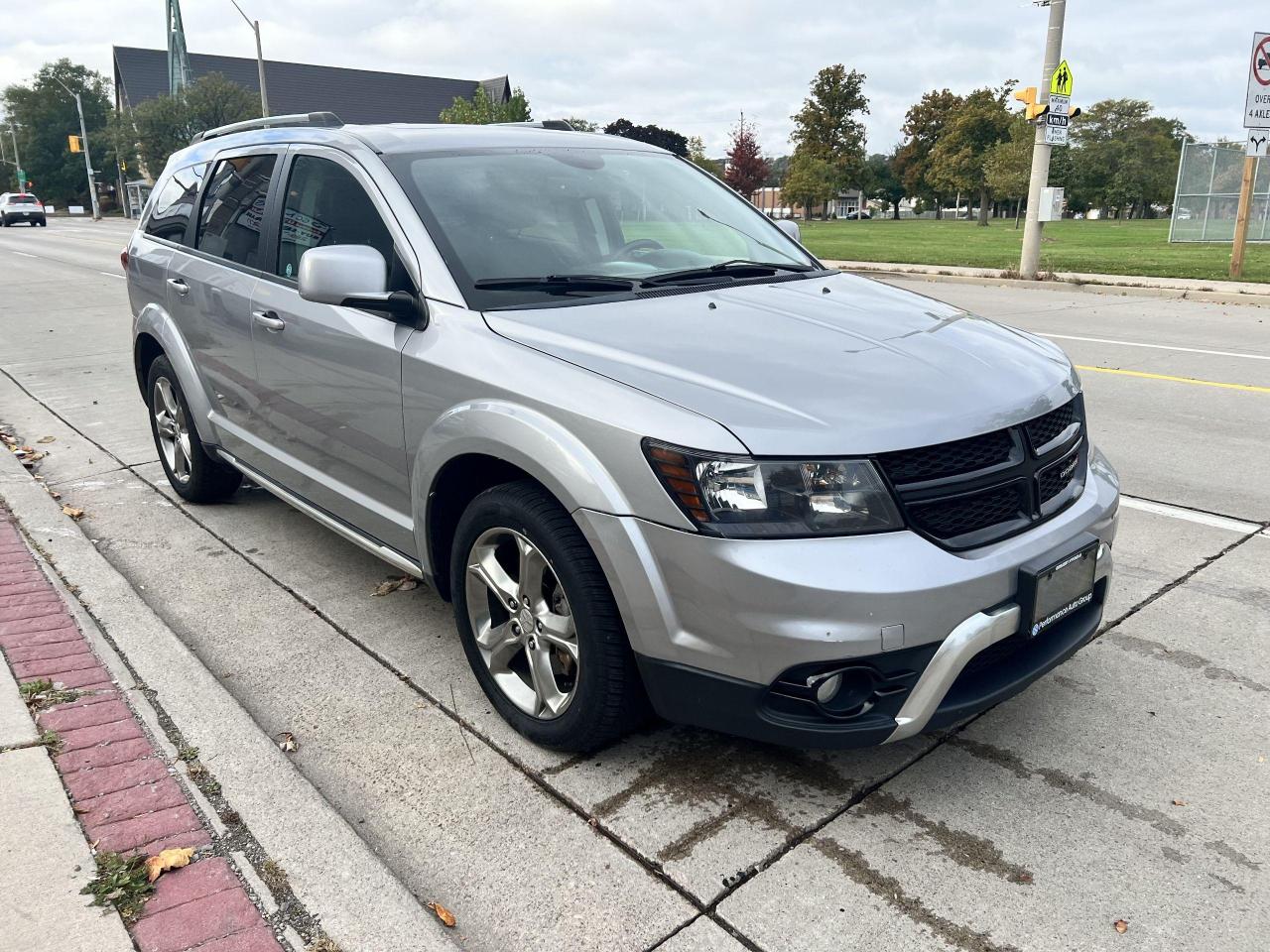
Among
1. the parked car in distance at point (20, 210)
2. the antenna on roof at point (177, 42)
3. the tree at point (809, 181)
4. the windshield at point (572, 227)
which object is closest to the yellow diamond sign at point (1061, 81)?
the windshield at point (572, 227)

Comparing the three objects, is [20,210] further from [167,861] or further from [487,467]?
[167,861]

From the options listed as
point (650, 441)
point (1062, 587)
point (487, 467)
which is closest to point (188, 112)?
point (487, 467)

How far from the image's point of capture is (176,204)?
5.39 meters

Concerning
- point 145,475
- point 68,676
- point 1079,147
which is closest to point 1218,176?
point 145,475

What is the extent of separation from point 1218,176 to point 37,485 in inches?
1112

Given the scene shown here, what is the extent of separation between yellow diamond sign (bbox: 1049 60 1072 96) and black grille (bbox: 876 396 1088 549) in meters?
15.7

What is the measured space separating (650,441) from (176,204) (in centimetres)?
396

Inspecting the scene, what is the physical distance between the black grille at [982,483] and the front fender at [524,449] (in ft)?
2.29

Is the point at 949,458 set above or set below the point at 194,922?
above

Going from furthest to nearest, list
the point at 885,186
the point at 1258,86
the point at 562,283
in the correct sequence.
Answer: the point at 885,186
the point at 1258,86
the point at 562,283

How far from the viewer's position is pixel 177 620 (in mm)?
4168

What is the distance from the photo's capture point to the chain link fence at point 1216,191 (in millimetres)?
25844

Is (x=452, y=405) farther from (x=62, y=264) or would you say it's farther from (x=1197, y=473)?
(x=62, y=264)

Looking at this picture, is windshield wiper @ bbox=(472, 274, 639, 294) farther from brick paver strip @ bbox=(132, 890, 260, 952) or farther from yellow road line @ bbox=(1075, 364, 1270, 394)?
yellow road line @ bbox=(1075, 364, 1270, 394)
